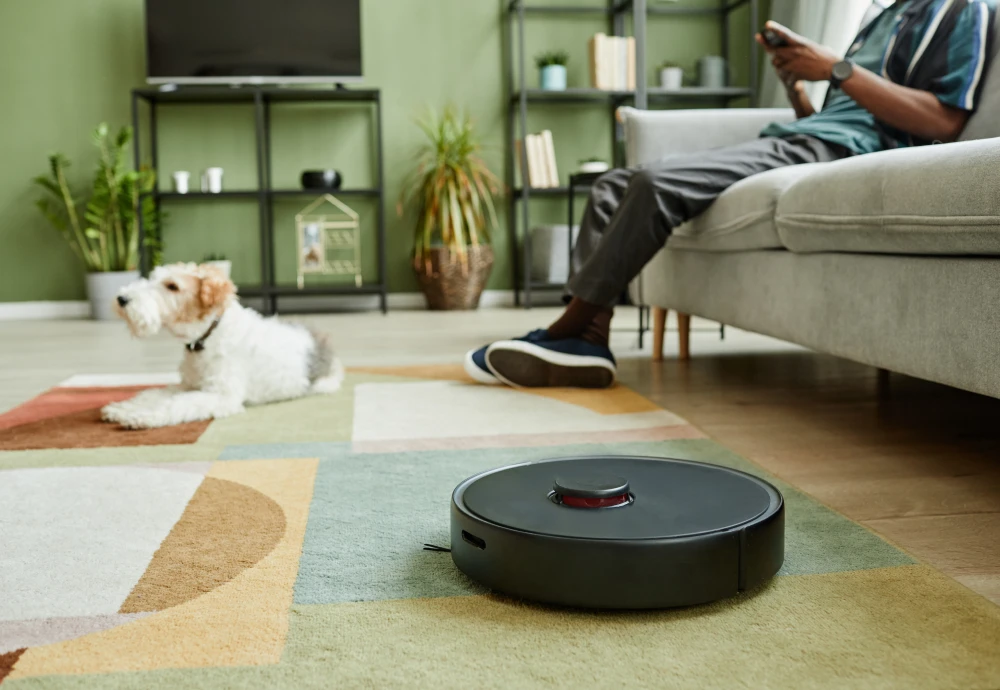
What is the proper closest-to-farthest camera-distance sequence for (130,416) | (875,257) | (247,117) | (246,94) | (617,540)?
(617,540) < (875,257) < (130,416) < (246,94) < (247,117)

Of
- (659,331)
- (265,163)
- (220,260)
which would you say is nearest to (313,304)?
(220,260)

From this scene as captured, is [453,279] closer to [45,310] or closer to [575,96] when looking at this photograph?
[575,96]

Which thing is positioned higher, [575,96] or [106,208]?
[575,96]

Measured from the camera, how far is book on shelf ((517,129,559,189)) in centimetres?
449

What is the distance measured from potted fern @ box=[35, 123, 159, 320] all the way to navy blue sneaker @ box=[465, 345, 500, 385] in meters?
2.72

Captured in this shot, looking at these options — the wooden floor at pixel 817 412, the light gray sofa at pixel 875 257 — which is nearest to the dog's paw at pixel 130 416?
the wooden floor at pixel 817 412

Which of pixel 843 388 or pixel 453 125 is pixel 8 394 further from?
pixel 453 125

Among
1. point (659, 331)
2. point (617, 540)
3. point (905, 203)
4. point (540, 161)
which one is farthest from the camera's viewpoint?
point (540, 161)

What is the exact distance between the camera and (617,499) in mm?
885

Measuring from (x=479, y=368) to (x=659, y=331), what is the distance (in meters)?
0.63

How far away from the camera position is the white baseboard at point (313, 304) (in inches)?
178

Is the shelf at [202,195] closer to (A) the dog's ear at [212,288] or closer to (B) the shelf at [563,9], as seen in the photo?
(B) the shelf at [563,9]

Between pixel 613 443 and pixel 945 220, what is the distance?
59 centimetres

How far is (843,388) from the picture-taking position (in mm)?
2035
